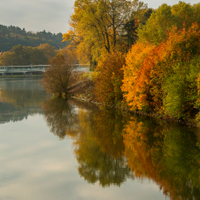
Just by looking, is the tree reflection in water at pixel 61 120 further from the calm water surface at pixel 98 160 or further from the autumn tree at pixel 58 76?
the autumn tree at pixel 58 76

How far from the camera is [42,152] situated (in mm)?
15000

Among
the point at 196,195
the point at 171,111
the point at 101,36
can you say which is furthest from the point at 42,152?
the point at 101,36

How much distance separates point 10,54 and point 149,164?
12542cm

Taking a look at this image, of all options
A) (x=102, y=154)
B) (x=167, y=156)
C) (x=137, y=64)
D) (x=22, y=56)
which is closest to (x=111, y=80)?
(x=137, y=64)

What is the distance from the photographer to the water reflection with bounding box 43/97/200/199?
1123cm

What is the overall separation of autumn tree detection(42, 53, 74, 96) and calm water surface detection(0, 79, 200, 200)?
20473 millimetres

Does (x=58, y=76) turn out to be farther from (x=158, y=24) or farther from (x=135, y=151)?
(x=135, y=151)

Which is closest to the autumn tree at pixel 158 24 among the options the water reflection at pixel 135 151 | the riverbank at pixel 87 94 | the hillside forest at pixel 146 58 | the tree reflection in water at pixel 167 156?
the hillside forest at pixel 146 58

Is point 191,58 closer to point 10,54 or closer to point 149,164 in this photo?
point 149,164

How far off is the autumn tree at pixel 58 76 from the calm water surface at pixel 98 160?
67.2 ft

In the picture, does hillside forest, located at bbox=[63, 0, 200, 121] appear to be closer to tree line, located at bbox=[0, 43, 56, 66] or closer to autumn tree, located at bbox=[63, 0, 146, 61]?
autumn tree, located at bbox=[63, 0, 146, 61]

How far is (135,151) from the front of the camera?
15.0 m

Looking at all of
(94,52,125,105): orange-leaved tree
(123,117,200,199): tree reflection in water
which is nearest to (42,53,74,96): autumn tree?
(94,52,125,105): orange-leaved tree

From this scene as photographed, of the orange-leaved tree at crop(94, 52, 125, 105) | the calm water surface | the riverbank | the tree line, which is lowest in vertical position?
the calm water surface
